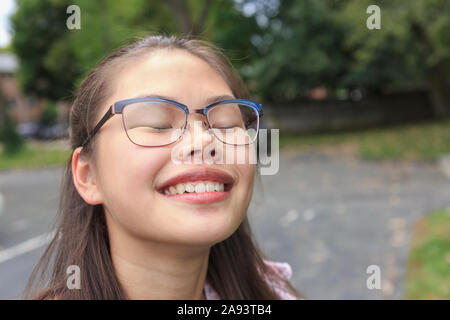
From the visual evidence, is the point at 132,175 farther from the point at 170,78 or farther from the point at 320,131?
the point at 320,131

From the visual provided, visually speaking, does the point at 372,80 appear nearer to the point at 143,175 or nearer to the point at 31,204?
the point at 31,204

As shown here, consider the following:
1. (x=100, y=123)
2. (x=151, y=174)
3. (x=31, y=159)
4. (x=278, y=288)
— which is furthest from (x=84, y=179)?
(x=31, y=159)

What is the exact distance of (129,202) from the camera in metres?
1.13

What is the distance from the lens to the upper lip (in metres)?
1.10

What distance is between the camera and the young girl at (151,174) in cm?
111

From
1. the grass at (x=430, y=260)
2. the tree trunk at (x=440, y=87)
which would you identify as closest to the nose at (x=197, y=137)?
the grass at (x=430, y=260)

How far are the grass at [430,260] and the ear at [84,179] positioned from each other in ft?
10.8

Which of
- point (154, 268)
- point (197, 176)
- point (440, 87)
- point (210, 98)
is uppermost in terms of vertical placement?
point (440, 87)

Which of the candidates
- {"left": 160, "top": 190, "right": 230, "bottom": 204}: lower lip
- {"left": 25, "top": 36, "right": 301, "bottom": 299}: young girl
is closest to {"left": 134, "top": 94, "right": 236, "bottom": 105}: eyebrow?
{"left": 25, "top": 36, "right": 301, "bottom": 299}: young girl

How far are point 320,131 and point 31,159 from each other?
44.1 feet

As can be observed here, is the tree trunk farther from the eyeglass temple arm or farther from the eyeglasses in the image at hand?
the eyeglass temple arm

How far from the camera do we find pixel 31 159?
18594mm

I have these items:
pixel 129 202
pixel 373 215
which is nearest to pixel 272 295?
pixel 129 202

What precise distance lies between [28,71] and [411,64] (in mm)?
25616
